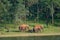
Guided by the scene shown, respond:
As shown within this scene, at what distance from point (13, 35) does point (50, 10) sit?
19394 mm

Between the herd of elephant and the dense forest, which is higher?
the dense forest

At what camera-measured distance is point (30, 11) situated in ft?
298

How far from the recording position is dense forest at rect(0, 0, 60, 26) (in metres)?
75.7

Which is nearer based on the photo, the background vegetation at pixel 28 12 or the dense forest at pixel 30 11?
the background vegetation at pixel 28 12

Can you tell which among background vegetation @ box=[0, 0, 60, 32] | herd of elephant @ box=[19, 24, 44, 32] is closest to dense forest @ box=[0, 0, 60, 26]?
background vegetation @ box=[0, 0, 60, 32]

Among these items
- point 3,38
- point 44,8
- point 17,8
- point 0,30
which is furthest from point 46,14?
point 3,38

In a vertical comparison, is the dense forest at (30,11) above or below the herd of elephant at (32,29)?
above

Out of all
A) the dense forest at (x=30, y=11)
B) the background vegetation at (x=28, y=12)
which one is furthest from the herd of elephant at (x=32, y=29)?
the dense forest at (x=30, y=11)

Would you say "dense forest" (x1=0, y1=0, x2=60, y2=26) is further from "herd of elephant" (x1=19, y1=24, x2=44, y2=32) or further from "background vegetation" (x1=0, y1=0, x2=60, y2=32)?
"herd of elephant" (x1=19, y1=24, x2=44, y2=32)

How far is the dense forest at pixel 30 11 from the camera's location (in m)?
75.7

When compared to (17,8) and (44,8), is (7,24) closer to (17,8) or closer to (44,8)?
(17,8)

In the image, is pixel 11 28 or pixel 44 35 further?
pixel 11 28

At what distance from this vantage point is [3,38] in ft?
203

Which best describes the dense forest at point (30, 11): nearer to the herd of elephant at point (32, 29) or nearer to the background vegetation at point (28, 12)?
the background vegetation at point (28, 12)
